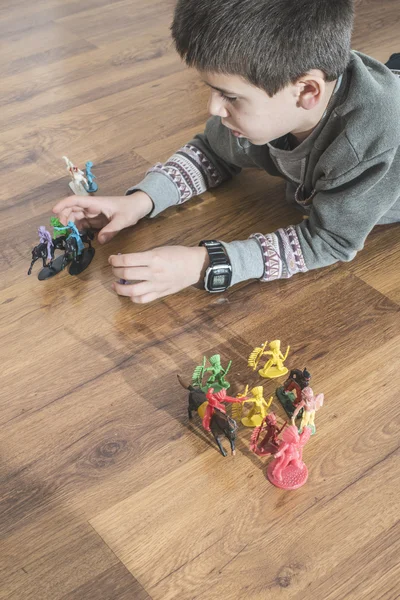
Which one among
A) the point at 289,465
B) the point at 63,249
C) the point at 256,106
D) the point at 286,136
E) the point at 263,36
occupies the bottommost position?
the point at 289,465

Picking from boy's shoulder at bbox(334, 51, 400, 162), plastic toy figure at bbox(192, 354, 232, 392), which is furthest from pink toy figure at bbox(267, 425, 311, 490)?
boy's shoulder at bbox(334, 51, 400, 162)

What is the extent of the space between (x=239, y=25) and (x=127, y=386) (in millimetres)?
533

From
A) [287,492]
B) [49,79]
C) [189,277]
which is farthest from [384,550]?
[49,79]

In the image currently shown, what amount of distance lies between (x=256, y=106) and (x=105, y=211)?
0.35 metres

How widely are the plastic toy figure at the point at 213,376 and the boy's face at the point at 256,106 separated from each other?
1.18 ft

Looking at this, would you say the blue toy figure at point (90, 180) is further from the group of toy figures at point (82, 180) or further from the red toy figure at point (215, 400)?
the red toy figure at point (215, 400)

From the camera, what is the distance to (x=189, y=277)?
3.68 feet

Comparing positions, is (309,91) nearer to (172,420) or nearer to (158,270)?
(158,270)

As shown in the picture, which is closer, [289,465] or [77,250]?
[289,465]

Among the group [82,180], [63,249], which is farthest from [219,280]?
[82,180]

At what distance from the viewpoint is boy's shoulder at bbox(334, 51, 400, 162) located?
103 cm

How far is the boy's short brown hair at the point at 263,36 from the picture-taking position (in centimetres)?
94

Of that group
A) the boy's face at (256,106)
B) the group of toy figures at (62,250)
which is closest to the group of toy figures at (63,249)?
the group of toy figures at (62,250)

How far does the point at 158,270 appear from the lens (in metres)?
1.10
